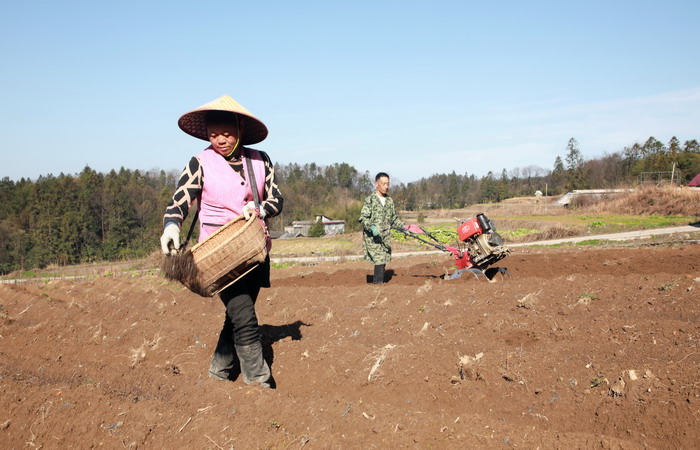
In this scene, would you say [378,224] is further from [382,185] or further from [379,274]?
[379,274]

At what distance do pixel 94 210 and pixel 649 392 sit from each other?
49.5 metres

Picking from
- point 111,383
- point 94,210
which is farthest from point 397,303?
point 94,210

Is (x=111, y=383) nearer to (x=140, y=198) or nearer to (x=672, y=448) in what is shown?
(x=672, y=448)

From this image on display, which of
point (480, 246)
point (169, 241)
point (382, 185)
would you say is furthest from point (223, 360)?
point (382, 185)

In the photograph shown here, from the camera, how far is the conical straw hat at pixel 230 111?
4039 millimetres

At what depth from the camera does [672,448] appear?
2.64m

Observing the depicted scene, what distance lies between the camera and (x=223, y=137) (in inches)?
164

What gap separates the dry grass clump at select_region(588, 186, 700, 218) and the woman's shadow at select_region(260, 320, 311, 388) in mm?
27086

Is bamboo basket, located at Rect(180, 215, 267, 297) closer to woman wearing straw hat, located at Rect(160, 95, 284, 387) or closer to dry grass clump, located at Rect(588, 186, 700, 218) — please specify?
woman wearing straw hat, located at Rect(160, 95, 284, 387)

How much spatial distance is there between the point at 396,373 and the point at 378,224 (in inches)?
199

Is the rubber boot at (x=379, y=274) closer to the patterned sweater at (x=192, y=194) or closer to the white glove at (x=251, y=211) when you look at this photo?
the patterned sweater at (x=192, y=194)

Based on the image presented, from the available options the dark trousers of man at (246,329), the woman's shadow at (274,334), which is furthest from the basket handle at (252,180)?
the woman's shadow at (274,334)

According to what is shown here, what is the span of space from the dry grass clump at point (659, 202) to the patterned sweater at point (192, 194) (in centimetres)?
2841

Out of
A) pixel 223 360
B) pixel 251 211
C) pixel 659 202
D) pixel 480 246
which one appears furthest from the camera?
pixel 659 202
